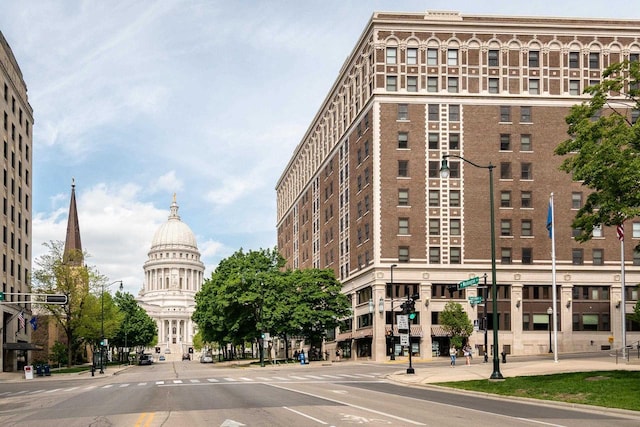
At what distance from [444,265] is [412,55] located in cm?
2286

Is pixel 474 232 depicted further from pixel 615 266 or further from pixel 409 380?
pixel 409 380

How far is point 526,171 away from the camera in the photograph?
85.8 m

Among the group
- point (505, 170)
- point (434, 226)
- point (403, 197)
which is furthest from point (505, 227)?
point (403, 197)

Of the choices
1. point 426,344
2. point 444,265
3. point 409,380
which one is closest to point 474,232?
point 444,265

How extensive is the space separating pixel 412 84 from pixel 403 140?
6203mm

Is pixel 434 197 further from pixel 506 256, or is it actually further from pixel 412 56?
pixel 412 56

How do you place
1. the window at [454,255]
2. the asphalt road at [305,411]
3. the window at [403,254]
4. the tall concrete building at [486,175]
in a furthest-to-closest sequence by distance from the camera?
the window at [454,255] < the window at [403,254] < the tall concrete building at [486,175] < the asphalt road at [305,411]

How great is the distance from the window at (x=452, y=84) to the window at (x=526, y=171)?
10.9 meters

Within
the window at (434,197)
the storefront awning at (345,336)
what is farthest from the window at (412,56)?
the storefront awning at (345,336)

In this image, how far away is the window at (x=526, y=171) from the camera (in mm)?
85500

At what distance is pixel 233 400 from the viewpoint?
3064 centimetres

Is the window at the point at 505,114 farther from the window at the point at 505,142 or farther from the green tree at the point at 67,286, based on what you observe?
the green tree at the point at 67,286

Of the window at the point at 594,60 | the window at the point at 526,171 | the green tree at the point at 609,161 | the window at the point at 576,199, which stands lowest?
the green tree at the point at 609,161

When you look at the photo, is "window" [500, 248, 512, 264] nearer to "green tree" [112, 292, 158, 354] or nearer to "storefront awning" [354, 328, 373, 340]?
"storefront awning" [354, 328, 373, 340]
